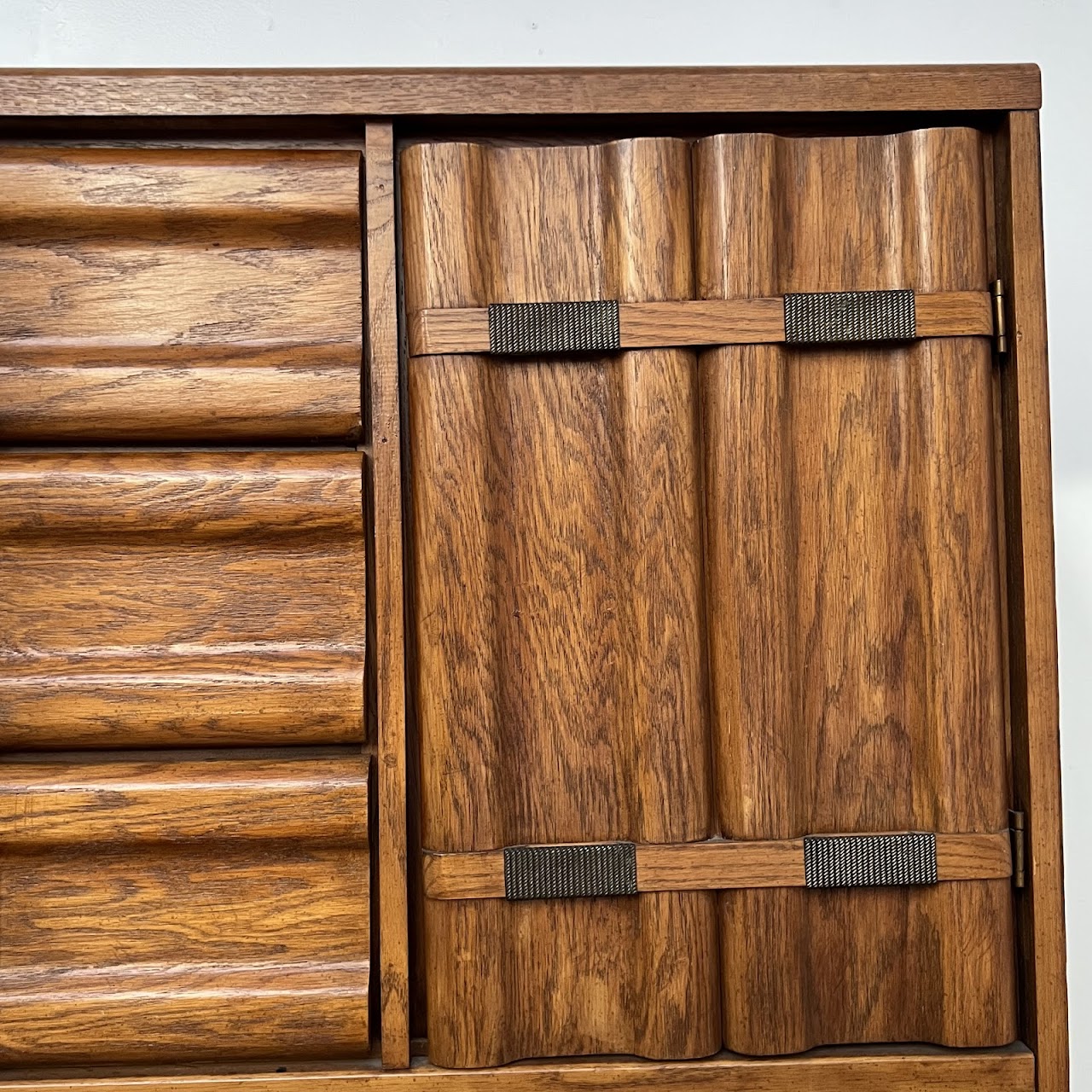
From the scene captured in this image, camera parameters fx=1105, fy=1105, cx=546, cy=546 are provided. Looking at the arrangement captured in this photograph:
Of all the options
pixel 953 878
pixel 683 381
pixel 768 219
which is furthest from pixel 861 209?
pixel 953 878

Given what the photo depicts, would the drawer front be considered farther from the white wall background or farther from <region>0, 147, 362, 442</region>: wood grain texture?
the white wall background

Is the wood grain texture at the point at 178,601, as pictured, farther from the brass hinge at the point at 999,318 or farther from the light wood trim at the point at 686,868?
the brass hinge at the point at 999,318

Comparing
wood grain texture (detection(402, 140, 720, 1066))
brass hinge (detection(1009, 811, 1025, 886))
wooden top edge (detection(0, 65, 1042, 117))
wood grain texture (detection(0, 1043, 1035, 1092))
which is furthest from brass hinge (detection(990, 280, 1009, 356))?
wood grain texture (detection(0, 1043, 1035, 1092))

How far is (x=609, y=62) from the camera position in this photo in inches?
59.8

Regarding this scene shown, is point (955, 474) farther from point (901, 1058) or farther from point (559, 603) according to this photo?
point (901, 1058)

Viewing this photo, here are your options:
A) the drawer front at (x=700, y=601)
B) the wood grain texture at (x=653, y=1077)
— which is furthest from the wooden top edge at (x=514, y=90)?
the wood grain texture at (x=653, y=1077)

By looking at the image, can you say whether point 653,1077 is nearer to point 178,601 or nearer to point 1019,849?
point 1019,849

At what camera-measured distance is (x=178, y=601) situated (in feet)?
4.34

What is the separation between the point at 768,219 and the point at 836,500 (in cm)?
34

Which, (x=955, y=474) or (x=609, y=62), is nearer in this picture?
(x=955, y=474)

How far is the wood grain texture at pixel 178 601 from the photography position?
4.27 feet

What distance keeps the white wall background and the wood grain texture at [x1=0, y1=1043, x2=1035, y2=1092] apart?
0.32 metres

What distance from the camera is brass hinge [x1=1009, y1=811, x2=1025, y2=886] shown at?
4.32ft

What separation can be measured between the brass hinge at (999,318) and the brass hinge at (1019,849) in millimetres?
561
